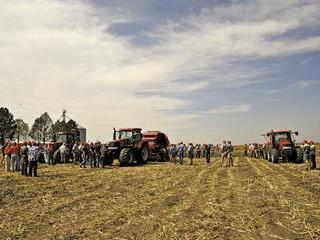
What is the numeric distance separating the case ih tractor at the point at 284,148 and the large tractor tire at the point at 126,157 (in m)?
10.3

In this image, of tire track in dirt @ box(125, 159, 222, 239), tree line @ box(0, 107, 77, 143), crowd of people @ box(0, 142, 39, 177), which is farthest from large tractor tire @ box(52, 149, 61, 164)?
tree line @ box(0, 107, 77, 143)

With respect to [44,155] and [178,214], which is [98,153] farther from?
[178,214]

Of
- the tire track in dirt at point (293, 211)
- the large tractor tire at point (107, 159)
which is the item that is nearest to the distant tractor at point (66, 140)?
the large tractor tire at point (107, 159)

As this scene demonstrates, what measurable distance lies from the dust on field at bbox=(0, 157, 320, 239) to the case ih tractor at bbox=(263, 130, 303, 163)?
13678 mm

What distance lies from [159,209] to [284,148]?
2141cm

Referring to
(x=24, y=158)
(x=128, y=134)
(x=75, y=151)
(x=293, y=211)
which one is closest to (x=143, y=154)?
(x=128, y=134)

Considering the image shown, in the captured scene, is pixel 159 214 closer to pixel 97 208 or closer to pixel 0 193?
pixel 97 208

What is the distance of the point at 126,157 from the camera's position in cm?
2670

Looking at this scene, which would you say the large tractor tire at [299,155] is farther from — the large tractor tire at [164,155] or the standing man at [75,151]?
the standing man at [75,151]

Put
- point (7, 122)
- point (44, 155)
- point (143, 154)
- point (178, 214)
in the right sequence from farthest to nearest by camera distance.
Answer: point (7, 122) < point (44, 155) < point (143, 154) < point (178, 214)

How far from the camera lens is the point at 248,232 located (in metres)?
8.30

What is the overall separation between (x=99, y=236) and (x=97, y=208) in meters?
3.05

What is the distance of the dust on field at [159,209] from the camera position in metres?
8.38

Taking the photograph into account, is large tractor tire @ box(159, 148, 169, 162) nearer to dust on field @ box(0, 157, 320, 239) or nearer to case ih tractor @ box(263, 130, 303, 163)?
case ih tractor @ box(263, 130, 303, 163)
